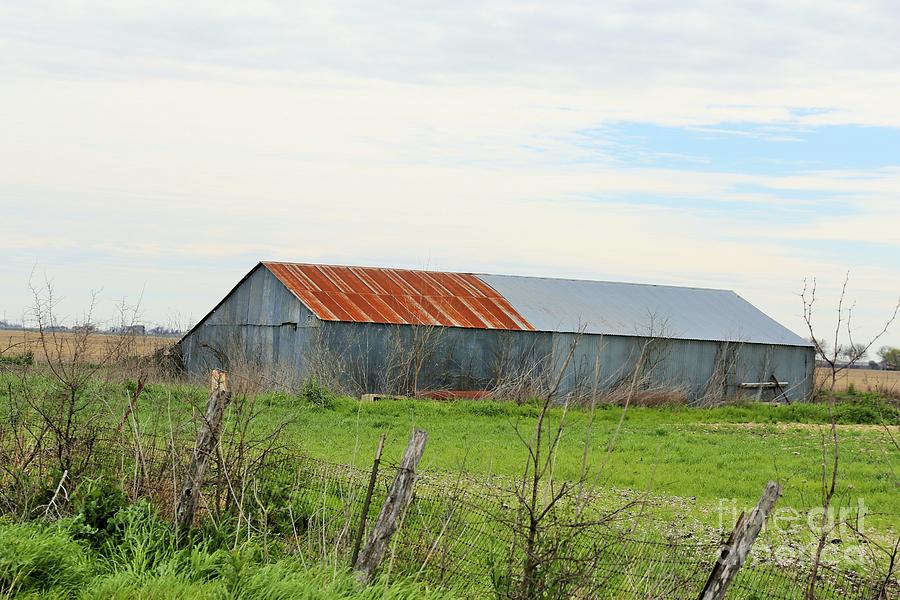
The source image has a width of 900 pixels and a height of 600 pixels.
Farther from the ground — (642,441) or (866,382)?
(866,382)

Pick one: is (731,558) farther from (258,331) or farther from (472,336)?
(258,331)

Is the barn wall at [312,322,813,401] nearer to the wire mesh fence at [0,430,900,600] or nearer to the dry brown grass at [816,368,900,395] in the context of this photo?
the dry brown grass at [816,368,900,395]

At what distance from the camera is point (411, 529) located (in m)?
8.41

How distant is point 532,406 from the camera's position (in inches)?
1110

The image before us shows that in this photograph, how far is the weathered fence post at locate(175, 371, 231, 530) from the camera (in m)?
7.92

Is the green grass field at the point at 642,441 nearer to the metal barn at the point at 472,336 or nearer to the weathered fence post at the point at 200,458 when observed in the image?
the weathered fence post at the point at 200,458

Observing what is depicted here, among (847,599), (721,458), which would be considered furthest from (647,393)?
(847,599)

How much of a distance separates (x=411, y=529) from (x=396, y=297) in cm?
2571

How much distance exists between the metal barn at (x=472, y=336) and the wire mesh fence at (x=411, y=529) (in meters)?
18.5

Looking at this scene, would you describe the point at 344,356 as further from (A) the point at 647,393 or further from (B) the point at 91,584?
(B) the point at 91,584

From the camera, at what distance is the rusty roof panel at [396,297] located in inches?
1256

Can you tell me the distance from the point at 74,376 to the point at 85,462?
2.58 ft

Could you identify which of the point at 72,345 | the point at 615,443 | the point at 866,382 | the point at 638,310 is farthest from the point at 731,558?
the point at 638,310

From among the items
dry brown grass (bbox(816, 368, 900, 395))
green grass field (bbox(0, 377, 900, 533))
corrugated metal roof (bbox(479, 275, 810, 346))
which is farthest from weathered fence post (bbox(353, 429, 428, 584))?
corrugated metal roof (bbox(479, 275, 810, 346))
